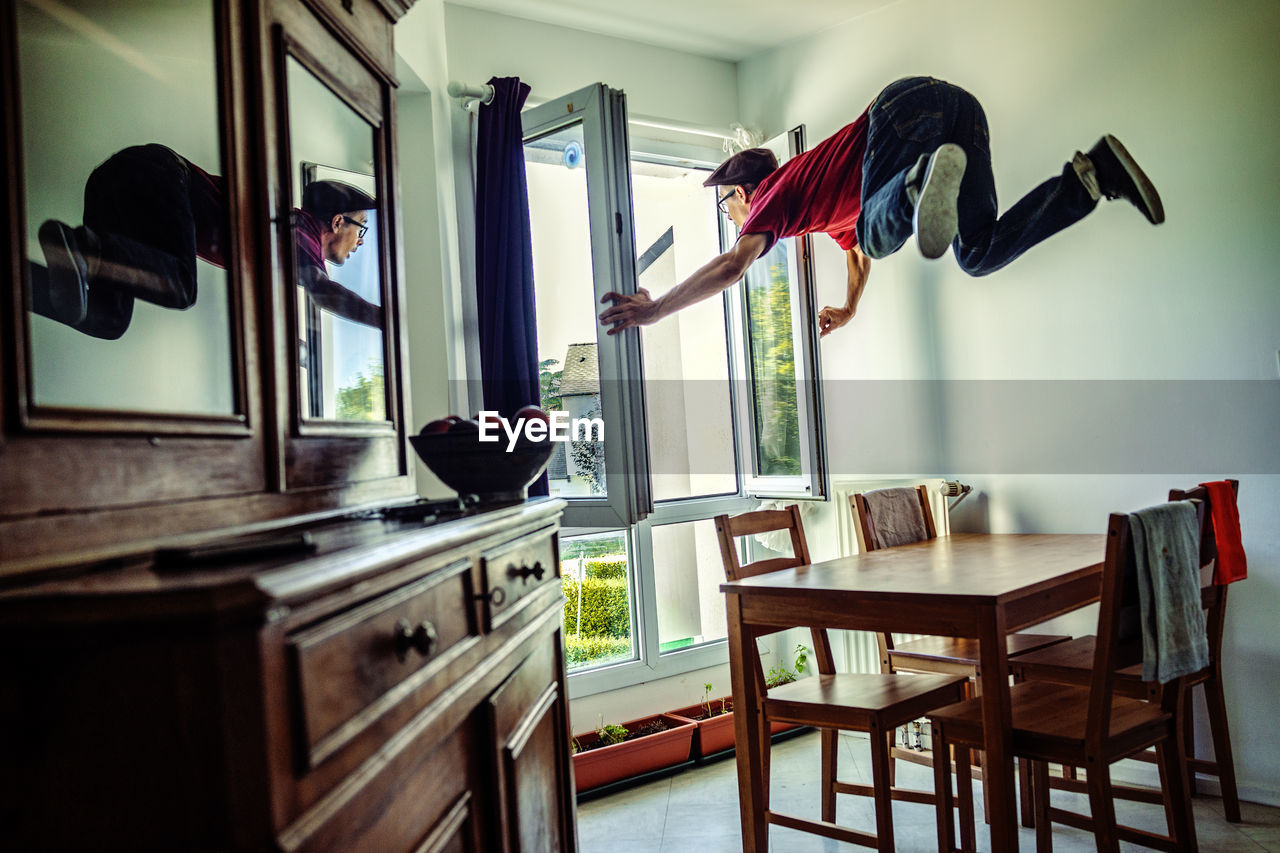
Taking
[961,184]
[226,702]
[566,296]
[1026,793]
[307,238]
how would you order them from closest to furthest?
[226,702] → [307,238] → [1026,793] → [961,184] → [566,296]

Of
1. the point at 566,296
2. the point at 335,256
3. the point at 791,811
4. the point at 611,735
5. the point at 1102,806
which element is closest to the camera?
the point at 335,256

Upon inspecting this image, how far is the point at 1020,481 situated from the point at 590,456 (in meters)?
1.53

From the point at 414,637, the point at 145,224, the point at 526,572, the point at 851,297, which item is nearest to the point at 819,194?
the point at 851,297

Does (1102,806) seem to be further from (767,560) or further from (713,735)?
(713,735)

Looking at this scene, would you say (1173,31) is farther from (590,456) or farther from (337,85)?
(337,85)

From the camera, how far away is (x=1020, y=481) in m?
3.23

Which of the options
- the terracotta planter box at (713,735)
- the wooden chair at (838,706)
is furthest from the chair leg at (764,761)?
the terracotta planter box at (713,735)

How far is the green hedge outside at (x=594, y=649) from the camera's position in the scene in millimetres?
3488

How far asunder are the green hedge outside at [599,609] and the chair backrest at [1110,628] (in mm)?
1947

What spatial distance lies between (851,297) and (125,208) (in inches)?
116

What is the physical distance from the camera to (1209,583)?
2.40 meters

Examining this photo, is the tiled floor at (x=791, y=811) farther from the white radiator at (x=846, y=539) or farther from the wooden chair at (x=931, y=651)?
the white radiator at (x=846, y=539)

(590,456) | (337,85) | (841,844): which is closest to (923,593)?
(841,844)

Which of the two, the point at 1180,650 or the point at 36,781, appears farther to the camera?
the point at 1180,650
